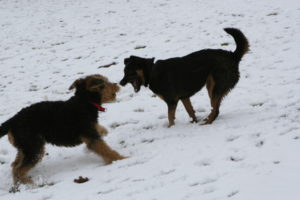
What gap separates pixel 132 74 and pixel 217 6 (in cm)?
1126

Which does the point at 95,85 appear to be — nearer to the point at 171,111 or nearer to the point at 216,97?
the point at 171,111

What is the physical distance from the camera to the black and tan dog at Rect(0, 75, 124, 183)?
17.9ft

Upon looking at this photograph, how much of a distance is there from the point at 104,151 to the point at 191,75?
2.15 metres

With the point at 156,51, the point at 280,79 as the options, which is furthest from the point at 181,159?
the point at 156,51

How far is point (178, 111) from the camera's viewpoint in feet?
25.1

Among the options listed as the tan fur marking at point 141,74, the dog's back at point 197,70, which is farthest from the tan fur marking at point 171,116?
the tan fur marking at point 141,74

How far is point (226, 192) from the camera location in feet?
12.9

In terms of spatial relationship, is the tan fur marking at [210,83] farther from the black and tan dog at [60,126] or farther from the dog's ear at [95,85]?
the dog's ear at [95,85]

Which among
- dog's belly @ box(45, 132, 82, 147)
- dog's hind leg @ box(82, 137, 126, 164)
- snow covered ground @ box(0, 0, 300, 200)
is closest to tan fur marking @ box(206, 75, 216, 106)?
snow covered ground @ box(0, 0, 300, 200)

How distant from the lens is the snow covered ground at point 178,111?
173 inches

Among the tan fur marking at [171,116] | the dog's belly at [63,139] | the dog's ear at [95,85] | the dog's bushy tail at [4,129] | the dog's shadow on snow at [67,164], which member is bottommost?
the dog's shadow on snow at [67,164]

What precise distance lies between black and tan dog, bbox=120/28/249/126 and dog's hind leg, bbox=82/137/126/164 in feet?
4.75

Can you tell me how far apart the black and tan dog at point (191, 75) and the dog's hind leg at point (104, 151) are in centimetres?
145

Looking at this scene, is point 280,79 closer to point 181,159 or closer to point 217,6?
point 181,159
